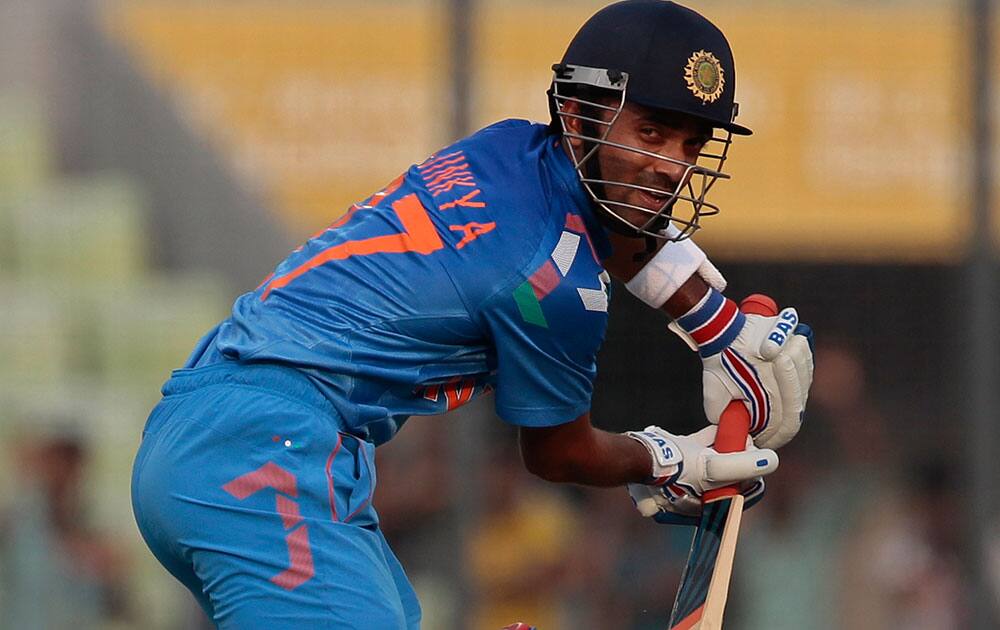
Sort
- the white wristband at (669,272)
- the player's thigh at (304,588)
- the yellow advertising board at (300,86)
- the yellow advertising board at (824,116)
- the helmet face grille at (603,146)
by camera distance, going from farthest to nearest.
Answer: the yellow advertising board at (824,116) → the yellow advertising board at (300,86) → the white wristband at (669,272) → the helmet face grille at (603,146) → the player's thigh at (304,588)

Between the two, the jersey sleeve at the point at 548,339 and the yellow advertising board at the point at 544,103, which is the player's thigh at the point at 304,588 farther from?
the yellow advertising board at the point at 544,103

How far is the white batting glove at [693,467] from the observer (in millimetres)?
3363

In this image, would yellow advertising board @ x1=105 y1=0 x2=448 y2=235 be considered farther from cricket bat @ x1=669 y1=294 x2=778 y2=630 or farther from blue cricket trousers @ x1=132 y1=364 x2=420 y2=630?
blue cricket trousers @ x1=132 y1=364 x2=420 y2=630

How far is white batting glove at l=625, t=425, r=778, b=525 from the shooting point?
11.0ft

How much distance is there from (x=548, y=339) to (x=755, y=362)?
22.0 inches

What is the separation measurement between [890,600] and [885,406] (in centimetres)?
76

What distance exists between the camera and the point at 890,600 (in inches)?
255

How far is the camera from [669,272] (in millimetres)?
3492

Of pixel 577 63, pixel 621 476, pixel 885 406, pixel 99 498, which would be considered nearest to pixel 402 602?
pixel 621 476

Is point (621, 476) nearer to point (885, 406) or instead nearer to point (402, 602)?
point (402, 602)

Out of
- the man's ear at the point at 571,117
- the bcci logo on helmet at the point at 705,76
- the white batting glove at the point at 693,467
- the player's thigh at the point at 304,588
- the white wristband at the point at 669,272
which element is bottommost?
the white batting glove at the point at 693,467

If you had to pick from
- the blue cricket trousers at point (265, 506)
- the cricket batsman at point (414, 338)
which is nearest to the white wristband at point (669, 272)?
the cricket batsman at point (414, 338)

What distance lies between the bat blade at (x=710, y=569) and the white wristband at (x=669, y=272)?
42 cm

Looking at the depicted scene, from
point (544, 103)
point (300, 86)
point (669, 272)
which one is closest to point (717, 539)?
point (669, 272)
